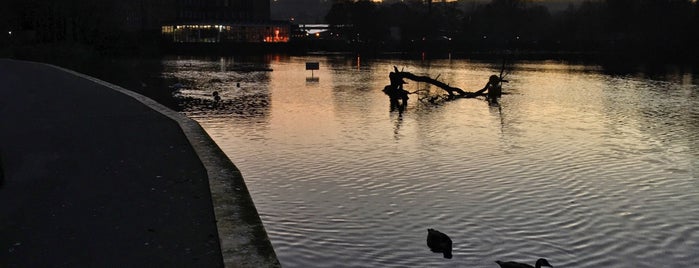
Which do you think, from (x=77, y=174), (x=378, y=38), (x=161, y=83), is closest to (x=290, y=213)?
(x=77, y=174)

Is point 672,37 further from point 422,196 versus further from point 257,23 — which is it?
point 422,196

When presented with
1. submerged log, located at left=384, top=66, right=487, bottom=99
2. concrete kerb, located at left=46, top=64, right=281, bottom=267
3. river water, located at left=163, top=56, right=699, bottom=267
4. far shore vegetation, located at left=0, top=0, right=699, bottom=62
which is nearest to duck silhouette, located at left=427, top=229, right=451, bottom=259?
river water, located at left=163, top=56, right=699, bottom=267

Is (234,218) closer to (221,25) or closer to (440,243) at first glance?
(440,243)

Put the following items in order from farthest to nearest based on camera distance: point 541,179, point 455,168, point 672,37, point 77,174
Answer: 1. point 672,37
2. point 455,168
3. point 541,179
4. point 77,174

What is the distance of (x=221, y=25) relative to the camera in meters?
146

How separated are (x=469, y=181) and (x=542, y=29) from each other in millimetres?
177603

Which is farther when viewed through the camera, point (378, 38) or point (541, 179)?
point (378, 38)

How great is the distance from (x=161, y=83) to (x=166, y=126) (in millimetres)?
30636

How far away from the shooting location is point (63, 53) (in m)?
49.8

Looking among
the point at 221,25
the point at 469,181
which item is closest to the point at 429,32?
the point at 221,25

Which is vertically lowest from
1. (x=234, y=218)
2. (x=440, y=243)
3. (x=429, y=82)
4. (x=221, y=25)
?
(x=440, y=243)

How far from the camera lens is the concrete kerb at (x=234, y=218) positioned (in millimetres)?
7074

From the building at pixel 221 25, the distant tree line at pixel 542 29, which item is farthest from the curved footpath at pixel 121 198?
the building at pixel 221 25

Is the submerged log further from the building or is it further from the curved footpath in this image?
the building
